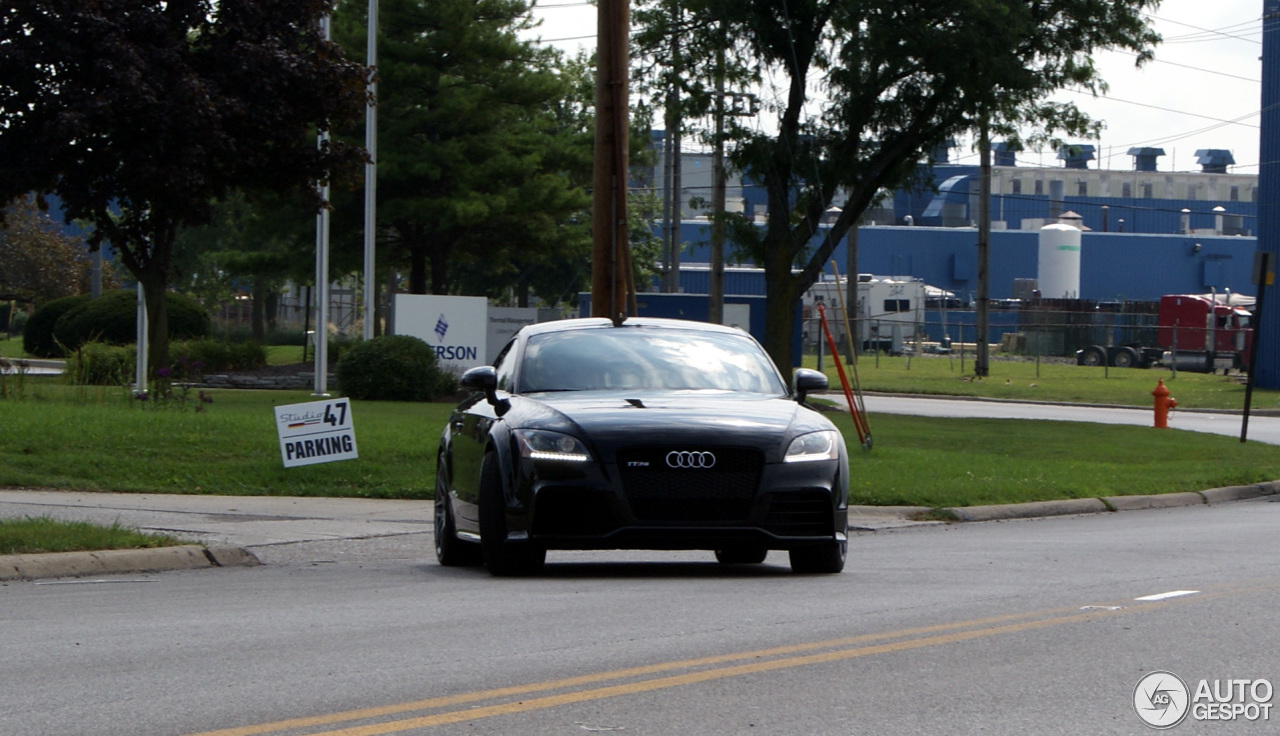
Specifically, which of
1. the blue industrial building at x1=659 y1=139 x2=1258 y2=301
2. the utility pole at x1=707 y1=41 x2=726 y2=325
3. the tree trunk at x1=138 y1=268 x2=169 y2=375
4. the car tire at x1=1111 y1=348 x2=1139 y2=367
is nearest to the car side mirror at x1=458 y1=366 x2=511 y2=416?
the utility pole at x1=707 y1=41 x2=726 y2=325

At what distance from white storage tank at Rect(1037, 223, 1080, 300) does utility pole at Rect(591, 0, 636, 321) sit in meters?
73.2

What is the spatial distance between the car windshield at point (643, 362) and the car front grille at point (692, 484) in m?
1.27

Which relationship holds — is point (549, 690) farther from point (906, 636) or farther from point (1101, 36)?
point (1101, 36)

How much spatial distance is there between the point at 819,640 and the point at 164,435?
11369 millimetres

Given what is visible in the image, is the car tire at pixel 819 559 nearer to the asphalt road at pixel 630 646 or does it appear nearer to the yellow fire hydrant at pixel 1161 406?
the asphalt road at pixel 630 646

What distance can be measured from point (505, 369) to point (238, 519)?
3.54 meters

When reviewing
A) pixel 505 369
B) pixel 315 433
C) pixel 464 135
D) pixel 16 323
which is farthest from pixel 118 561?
pixel 16 323

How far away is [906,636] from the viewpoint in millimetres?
7859

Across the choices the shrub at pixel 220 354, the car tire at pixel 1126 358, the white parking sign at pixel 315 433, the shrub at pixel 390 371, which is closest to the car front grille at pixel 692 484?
the white parking sign at pixel 315 433

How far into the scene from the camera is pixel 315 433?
1662cm

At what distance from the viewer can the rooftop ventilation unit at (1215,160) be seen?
11938cm

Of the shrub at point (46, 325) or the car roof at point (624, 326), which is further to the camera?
the shrub at point (46, 325)

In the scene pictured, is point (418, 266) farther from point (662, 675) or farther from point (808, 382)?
point (662, 675)

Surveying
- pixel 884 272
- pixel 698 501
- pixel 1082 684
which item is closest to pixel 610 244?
pixel 698 501
